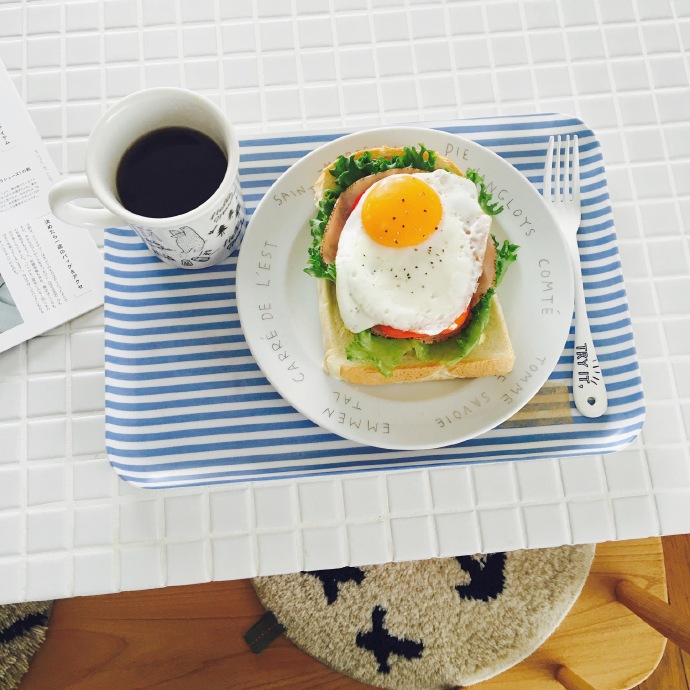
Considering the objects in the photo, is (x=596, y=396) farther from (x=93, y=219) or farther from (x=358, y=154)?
(x=93, y=219)

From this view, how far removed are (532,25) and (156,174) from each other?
82cm

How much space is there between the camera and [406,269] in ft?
2.90

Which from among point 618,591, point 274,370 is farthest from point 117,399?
point 618,591

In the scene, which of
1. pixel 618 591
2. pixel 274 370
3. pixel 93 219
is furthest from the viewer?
pixel 618 591

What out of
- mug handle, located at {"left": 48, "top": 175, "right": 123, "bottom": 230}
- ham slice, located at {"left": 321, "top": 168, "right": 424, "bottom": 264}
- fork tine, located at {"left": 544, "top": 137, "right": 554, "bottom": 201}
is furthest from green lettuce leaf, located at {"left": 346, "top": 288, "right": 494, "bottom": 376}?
mug handle, located at {"left": 48, "top": 175, "right": 123, "bottom": 230}

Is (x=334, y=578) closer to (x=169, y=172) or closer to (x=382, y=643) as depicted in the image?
(x=382, y=643)

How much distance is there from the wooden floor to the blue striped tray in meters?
0.70

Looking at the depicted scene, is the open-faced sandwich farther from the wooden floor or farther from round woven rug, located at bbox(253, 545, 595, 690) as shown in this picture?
the wooden floor

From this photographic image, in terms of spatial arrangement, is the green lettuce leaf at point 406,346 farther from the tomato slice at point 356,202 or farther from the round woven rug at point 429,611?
the round woven rug at point 429,611

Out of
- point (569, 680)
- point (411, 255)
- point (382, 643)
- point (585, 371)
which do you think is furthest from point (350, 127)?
point (569, 680)

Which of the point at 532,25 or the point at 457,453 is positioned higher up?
the point at 532,25

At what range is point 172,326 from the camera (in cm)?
103

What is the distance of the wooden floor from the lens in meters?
1.51

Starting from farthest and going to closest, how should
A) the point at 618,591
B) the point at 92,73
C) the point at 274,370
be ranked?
the point at 618,591 → the point at 92,73 → the point at 274,370
